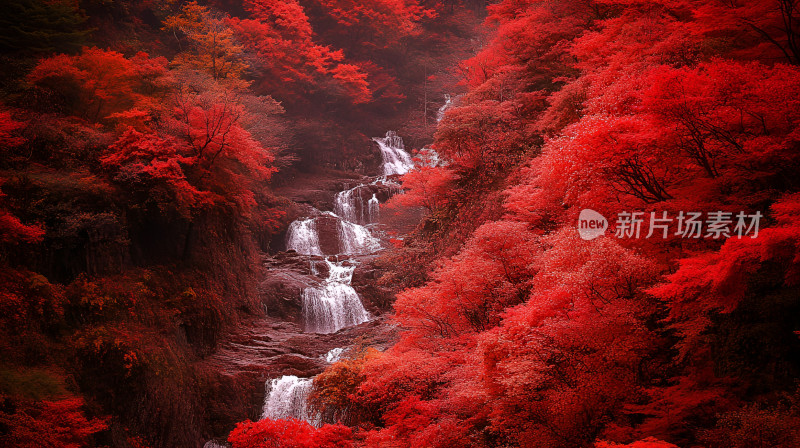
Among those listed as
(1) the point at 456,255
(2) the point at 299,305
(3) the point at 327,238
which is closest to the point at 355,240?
(3) the point at 327,238

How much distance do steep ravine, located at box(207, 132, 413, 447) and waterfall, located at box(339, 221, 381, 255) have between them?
0.06 m

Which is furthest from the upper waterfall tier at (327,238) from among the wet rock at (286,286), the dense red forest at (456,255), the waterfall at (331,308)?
the waterfall at (331,308)

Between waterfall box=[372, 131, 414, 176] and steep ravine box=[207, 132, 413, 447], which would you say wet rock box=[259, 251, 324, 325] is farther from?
waterfall box=[372, 131, 414, 176]

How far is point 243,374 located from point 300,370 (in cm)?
180

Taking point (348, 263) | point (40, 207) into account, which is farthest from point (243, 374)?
point (348, 263)

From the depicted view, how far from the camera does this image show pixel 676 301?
5621mm

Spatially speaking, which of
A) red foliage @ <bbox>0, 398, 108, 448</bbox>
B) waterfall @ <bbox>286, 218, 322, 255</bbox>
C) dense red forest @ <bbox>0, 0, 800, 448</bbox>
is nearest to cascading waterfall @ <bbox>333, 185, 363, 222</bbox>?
waterfall @ <bbox>286, 218, 322, 255</bbox>

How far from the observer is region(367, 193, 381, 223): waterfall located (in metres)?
28.6

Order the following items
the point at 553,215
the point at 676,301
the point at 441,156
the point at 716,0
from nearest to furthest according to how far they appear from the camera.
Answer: the point at 676,301, the point at 716,0, the point at 553,215, the point at 441,156

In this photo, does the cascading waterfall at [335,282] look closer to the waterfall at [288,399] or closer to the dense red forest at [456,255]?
the waterfall at [288,399]

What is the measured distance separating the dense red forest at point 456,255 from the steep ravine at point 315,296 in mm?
140

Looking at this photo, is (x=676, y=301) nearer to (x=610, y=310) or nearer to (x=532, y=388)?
(x=610, y=310)

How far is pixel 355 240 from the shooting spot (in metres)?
26.4

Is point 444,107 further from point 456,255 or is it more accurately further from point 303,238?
point 456,255
